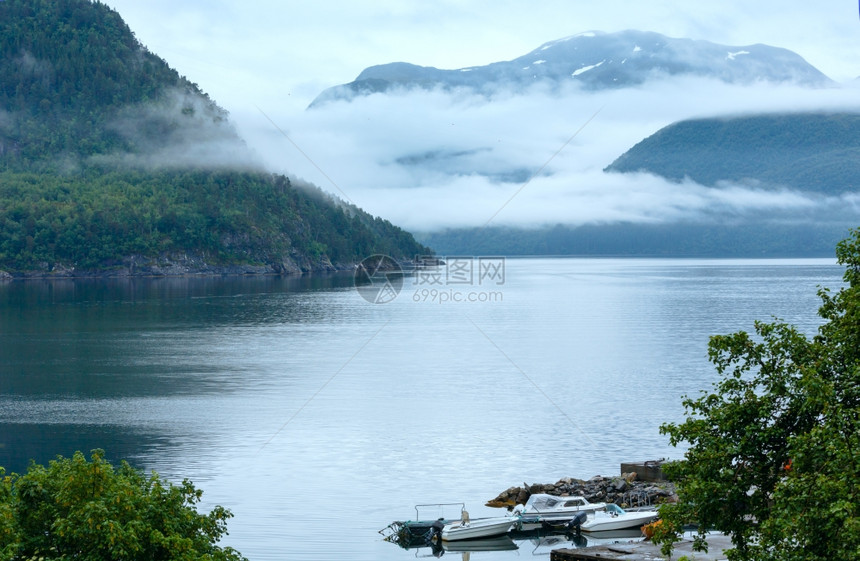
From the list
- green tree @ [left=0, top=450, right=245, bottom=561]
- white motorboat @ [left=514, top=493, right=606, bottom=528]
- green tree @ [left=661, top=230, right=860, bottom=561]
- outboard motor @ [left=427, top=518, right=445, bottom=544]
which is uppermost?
green tree @ [left=661, top=230, right=860, bottom=561]

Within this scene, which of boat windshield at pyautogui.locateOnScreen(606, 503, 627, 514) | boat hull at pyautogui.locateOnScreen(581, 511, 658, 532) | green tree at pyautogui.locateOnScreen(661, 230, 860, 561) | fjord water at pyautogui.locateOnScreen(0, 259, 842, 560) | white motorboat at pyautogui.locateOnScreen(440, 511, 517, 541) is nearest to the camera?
green tree at pyautogui.locateOnScreen(661, 230, 860, 561)

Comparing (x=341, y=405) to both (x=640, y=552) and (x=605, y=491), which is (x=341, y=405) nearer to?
(x=605, y=491)

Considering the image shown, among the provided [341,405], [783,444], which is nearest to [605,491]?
[783,444]

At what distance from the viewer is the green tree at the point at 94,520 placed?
23078 mm

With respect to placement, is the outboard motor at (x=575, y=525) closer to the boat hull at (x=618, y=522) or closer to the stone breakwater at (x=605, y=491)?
the boat hull at (x=618, y=522)

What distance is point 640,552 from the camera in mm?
36656

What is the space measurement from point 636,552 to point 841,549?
706 inches

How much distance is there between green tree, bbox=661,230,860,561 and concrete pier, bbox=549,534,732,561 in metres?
9.34

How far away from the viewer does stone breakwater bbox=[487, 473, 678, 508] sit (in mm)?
45250

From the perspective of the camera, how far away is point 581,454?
187ft

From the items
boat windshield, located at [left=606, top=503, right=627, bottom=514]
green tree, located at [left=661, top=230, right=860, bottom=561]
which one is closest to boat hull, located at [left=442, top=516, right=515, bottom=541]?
boat windshield, located at [left=606, top=503, right=627, bottom=514]

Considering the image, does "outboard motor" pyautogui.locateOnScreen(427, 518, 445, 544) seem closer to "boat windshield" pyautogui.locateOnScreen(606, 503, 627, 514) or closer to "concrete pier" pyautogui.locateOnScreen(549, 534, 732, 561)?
"concrete pier" pyautogui.locateOnScreen(549, 534, 732, 561)

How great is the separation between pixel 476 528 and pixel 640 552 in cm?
768

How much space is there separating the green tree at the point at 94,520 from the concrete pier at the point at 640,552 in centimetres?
1629
